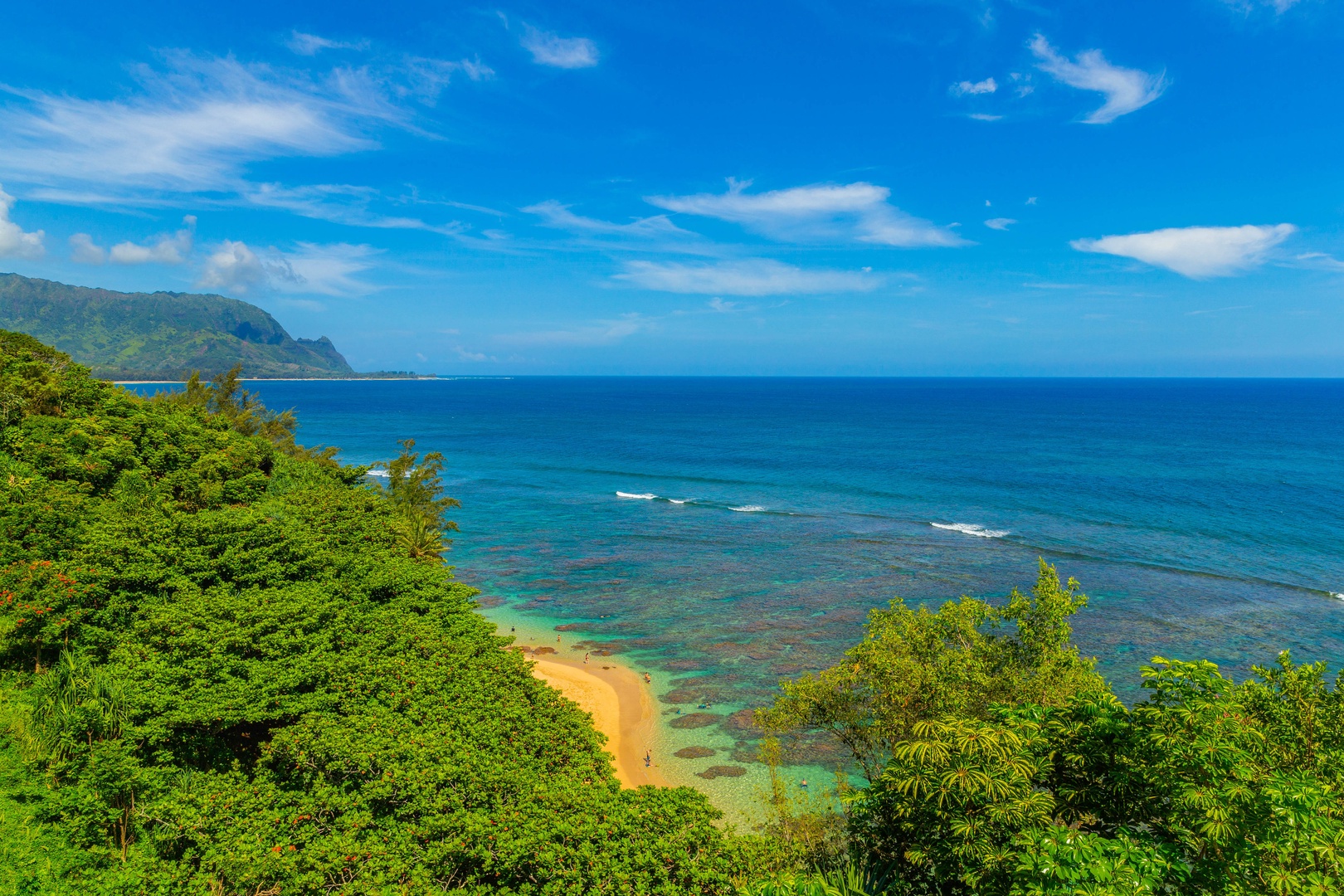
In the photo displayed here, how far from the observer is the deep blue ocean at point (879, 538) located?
130 feet

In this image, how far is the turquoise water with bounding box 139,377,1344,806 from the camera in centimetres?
3909

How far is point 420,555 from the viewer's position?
35969 millimetres

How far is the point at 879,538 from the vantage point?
58.4 m

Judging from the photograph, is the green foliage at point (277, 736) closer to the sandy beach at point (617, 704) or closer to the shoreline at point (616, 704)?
the sandy beach at point (617, 704)

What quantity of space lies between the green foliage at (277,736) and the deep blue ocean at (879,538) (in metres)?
18.5

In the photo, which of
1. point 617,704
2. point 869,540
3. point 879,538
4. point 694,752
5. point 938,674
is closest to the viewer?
point 938,674

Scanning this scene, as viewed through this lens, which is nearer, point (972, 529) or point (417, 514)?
point (417, 514)

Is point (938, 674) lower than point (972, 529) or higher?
higher

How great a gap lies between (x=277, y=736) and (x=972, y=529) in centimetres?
5817

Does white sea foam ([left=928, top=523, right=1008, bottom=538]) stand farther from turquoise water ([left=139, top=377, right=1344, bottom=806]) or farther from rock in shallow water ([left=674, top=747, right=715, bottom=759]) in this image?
rock in shallow water ([left=674, top=747, right=715, bottom=759])

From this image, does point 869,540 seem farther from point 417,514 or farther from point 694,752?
point 417,514

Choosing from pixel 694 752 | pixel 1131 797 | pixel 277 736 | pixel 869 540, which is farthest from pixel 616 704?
pixel 869 540

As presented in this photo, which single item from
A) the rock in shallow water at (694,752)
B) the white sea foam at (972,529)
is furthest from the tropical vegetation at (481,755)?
the white sea foam at (972,529)

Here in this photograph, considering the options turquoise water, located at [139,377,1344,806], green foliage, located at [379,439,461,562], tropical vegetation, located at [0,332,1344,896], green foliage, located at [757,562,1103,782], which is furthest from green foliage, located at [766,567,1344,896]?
green foliage, located at [379,439,461,562]
